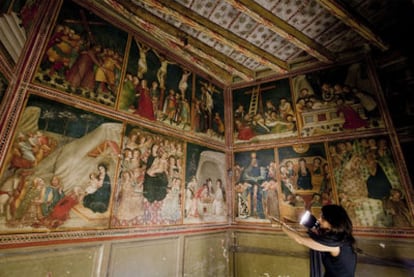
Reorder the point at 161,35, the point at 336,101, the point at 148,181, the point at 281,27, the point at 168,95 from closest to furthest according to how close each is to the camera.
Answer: the point at 148,181 → the point at 281,27 → the point at 161,35 → the point at 168,95 → the point at 336,101

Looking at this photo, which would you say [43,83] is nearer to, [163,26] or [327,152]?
[163,26]

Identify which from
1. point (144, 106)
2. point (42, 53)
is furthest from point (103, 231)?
point (42, 53)

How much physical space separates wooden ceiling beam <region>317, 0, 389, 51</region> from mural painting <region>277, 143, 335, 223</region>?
268 cm

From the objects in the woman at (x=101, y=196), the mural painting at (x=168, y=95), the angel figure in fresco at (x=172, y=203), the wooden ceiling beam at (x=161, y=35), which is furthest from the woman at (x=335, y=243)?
the wooden ceiling beam at (x=161, y=35)

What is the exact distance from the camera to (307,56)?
20.5 feet

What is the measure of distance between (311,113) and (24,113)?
631 cm

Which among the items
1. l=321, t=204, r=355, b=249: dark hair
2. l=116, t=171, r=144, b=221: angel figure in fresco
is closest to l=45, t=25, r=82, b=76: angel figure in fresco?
l=116, t=171, r=144, b=221: angel figure in fresco

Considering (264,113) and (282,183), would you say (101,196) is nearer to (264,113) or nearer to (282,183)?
(282,183)

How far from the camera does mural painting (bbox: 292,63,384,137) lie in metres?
5.25

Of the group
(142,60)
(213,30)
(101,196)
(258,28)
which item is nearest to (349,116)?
(258,28)

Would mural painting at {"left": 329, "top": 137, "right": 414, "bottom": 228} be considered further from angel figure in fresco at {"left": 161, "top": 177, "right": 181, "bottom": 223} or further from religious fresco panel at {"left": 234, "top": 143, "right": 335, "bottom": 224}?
angel figure in fresco at {"left": 161, "top": 177, "right": 181, "bottom": 223}

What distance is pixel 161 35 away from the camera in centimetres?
528

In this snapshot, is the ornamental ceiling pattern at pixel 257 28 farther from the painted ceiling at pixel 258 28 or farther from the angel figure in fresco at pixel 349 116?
the angel figure in fresco at pixel 349 116

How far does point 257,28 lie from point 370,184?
461 centimetres
